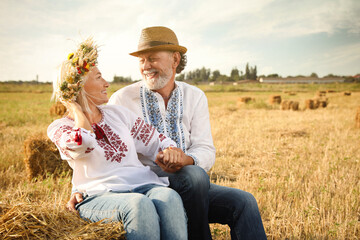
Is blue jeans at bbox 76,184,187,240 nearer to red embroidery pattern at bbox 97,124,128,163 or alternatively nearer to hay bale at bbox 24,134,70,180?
red embroidery pattern at bbox 97,124,128,163

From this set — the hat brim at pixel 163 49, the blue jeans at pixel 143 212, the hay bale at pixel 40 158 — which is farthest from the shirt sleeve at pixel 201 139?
the hay bale at pixel 40 158

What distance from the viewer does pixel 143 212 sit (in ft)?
5.89

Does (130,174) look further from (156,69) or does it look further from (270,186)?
(270,186)

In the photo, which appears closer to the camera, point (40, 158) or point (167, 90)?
point (167, 90)

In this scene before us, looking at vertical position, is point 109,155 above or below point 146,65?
below

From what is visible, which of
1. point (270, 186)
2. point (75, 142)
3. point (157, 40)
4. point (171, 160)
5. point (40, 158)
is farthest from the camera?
point (40, 158)

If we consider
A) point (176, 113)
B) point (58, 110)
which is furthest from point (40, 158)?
point (58, 110)

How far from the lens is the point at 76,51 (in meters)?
2.44

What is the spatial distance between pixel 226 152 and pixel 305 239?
133 inches

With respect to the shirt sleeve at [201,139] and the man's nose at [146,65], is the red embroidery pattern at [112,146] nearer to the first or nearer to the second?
the shirt sleeve at [201,139]

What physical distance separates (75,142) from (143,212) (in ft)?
2.18

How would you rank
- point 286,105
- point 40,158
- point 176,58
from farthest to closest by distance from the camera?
point 286,105
point 40,158
point 176,58

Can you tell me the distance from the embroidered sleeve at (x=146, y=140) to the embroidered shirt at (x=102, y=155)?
0.35 feet

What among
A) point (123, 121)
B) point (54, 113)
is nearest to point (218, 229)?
point (123, 121)
